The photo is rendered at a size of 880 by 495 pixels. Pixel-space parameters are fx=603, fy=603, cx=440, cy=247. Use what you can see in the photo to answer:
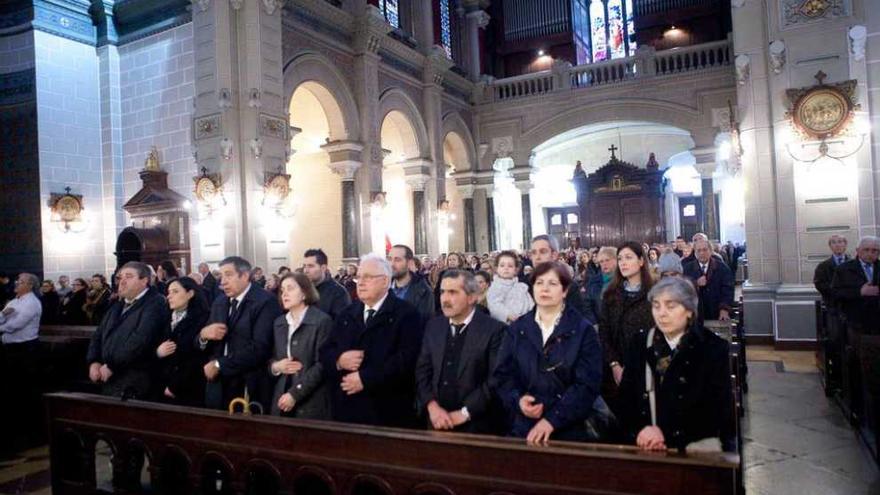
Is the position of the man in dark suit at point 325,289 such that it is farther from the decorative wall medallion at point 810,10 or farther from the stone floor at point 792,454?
the decorative wall medallion at point 810,10

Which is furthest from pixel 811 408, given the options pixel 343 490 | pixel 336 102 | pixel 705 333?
pixel 336 102

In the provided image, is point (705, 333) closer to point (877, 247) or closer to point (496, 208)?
point (877, 247)

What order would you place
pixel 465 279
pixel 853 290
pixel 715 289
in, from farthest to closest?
pixel 715 289 < pixel 853 290 < pixel 465 279

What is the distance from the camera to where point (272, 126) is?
970 cm

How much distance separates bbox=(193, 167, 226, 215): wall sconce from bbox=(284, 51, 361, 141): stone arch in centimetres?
219

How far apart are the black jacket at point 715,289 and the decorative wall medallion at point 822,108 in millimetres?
2868

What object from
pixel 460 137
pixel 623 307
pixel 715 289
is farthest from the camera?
pixel 460 137

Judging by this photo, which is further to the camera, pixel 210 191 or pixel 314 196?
pixel 314 196

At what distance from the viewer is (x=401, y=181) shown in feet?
52.2

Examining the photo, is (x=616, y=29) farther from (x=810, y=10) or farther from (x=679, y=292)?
(x=679, y=292)

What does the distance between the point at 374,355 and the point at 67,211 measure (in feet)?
31.0

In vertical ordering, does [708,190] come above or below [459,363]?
above

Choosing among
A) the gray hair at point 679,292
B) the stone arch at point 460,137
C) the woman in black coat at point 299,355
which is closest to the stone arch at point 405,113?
the stone arch at point 460,137

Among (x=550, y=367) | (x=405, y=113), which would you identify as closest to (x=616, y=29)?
(x=405, y=113)
